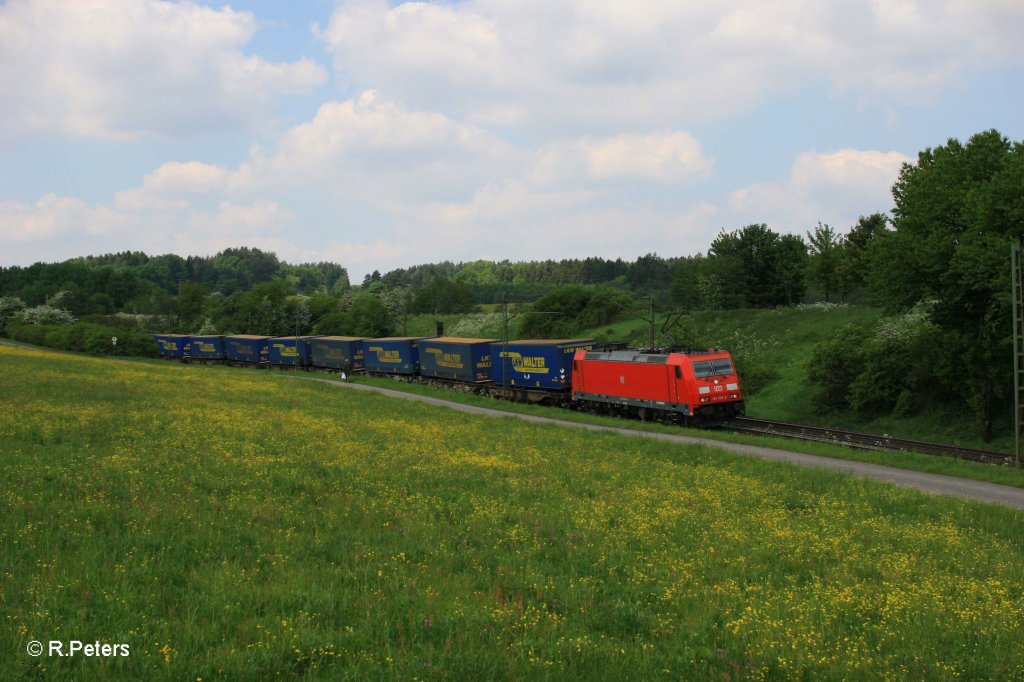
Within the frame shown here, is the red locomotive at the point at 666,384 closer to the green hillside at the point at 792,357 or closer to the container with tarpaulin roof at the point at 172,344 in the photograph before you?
the green hillside at the point at 792,357

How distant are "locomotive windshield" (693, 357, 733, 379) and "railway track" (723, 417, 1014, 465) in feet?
9.88

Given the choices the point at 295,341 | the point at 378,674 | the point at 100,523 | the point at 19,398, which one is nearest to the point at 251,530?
the point at 100,523

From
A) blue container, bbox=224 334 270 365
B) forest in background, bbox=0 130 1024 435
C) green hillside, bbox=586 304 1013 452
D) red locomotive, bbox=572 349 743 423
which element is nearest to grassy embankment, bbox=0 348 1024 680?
red locomotive, bbox=572 349 743 423

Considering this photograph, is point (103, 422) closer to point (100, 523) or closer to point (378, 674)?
point (100, 523)

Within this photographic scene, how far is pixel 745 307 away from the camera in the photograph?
70.4 meters

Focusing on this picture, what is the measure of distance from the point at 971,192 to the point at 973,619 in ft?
85.6

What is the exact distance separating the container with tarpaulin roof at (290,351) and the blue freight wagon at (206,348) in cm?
885

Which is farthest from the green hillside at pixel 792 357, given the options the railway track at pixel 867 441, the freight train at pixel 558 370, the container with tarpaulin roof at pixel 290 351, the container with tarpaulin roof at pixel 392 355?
the container with tarpaulin roof at pixel 290 351

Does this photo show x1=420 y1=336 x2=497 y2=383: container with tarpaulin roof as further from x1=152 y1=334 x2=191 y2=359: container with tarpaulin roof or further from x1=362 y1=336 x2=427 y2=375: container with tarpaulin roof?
x1=152 y1=334 x2=191 y2=359: container with tarpaulin roof

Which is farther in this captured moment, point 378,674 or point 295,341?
point 295,341

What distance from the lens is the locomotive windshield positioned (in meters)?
32.1

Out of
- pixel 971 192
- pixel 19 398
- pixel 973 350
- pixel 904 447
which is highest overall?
pixel 971 192

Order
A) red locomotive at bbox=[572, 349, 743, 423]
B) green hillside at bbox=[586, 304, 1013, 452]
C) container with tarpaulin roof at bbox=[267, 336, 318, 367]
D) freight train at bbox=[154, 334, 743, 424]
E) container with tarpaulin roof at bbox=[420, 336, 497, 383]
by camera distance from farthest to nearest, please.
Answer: container with tarpaulin roof at bbox=[267, 336, 318, 367]
container with tarpaulin roof at bbox=[420, 336, 497, 383]
green hillside at bbox=[586, 304, 1013, 452]
freight train at bbox=[154, 334, 743, 424]
red locomotive at bbox=[572, 349, 743, 423]

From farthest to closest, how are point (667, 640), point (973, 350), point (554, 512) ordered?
point (973, 350)
point (554, 512)
point (667, 640)
